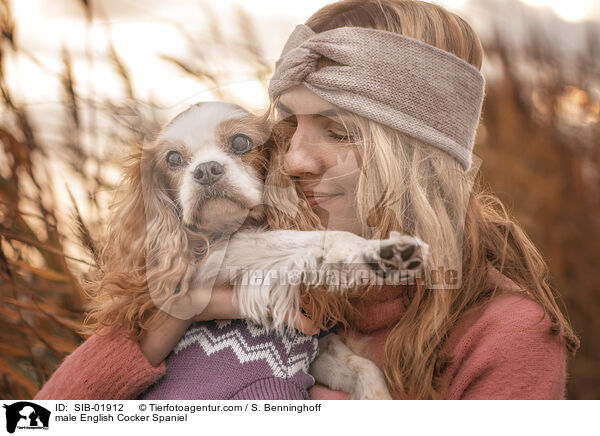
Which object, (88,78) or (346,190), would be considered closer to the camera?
(346,190)

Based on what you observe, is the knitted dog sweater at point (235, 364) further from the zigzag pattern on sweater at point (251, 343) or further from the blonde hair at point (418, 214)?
the blonde hair at point (418, 214)

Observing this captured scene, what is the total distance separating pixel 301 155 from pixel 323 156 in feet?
0.17

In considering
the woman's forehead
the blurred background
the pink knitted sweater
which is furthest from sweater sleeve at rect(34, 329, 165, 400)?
the woman's forehead

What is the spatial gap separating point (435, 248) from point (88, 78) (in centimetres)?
102

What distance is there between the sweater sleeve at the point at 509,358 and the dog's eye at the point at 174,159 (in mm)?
776

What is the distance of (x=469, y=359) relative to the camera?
1224 millimetres

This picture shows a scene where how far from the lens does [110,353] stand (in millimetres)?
1252

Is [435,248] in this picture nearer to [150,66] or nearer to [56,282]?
[150,66]

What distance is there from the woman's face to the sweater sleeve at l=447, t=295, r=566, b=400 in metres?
0.38

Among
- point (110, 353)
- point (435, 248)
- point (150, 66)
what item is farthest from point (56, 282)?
point (435, 248)
